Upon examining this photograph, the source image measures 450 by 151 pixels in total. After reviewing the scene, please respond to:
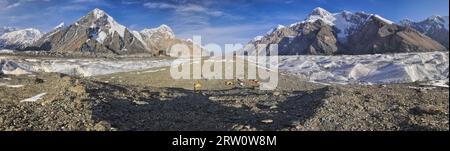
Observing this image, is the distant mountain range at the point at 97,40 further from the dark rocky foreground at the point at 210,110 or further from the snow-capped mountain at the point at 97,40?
the dark rocky foreground at the point at 210,110

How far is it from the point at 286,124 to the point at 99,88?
1421 cm

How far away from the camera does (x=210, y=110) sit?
22453 millimetres

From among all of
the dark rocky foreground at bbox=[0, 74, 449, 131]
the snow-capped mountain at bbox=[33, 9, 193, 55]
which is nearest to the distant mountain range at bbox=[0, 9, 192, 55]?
the snow-capped mountain at bbox=[33, 9, 193, 55]

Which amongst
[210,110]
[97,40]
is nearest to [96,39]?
[97,40]

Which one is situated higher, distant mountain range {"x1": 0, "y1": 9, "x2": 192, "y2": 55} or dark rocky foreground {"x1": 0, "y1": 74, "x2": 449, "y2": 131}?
distant mountain range {"x1": 0, "y1": 9, "x2": 192, "y2": 55}

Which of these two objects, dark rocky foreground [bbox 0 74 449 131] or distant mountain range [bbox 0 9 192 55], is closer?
dark rocky foreground [bbox 0 74 449 131]

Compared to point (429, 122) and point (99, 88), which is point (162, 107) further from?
point (429, 122)

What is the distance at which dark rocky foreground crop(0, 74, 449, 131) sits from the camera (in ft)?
57.0

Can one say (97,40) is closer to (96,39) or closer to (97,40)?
(97,40)

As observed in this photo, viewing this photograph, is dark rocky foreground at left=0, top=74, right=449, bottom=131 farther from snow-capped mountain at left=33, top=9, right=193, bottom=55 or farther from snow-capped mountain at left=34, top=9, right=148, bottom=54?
snow-capped mountain at left=34, top=9, right=148, bottom=54

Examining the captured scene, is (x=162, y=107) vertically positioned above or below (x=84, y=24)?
below
